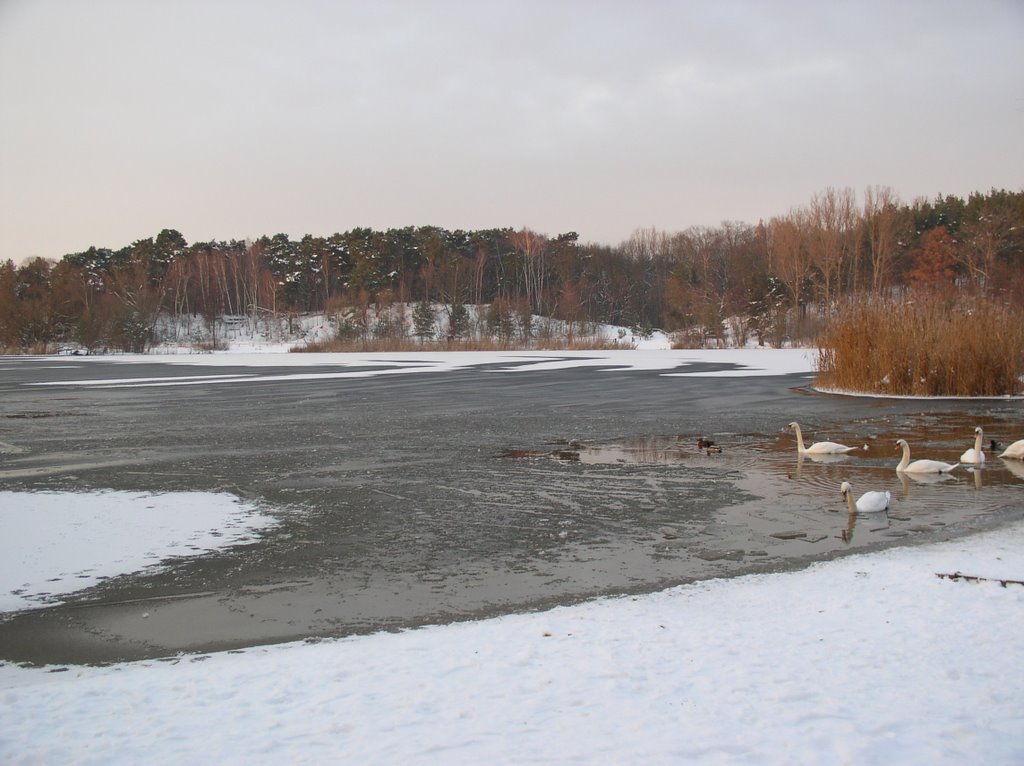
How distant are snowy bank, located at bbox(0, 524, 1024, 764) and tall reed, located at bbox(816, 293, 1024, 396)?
15.6 metres

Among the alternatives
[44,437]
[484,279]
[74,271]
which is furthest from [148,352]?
[44,437]

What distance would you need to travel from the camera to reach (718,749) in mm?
3395

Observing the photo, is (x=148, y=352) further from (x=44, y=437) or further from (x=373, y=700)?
(x=373, y=700)

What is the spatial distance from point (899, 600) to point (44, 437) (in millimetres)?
13451

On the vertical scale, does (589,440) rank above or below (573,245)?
below

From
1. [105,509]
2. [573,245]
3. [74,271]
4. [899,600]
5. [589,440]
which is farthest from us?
A: [573,245]

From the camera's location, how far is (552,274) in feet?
273

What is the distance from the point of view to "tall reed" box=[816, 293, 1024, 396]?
19.0m

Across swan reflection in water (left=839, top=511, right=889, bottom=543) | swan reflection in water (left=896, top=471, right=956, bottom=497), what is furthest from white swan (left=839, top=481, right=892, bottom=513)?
swan reflection in water (left=896, top=471, right=956, bottom=497)

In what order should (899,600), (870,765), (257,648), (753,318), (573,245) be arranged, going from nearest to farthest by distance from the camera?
1. (870,765)
2. (257,648)
3. (899,600)
4. (753,318)
5. (573,245)

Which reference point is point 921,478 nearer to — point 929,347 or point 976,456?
point 976,456

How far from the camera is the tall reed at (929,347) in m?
19.0

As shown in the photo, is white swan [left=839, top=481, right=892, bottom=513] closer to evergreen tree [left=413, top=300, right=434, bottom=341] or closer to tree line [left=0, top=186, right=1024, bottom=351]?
tree line [left=0, top=186, right=1024, bottom=351]

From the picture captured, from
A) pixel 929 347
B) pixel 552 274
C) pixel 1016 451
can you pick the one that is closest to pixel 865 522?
pixel 1016 451
